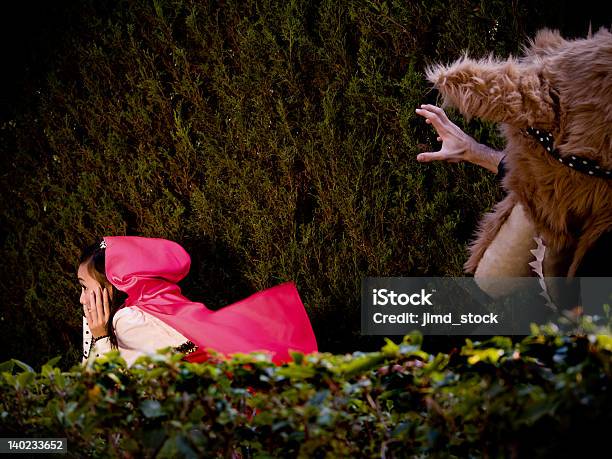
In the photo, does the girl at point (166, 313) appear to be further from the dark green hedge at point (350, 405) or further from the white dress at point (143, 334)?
the dark green hedge at point (350, 405)

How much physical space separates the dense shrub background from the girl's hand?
18.4 inches

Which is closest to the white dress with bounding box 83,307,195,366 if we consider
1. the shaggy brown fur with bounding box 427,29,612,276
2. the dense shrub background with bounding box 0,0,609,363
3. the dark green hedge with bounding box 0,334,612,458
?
the dense shrub background with bounding box 0,0,609,363

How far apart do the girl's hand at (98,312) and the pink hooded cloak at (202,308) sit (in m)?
0.20

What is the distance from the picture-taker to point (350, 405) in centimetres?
188

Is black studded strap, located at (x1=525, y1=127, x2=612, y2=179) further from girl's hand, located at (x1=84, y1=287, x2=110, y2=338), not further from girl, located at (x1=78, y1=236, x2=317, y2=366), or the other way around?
girl's hand, located at (x1=84, y1=287, x2=110, y2=338)

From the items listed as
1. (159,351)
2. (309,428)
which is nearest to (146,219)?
(159,351)

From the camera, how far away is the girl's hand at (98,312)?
3.35 m

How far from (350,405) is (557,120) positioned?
1.02 metres

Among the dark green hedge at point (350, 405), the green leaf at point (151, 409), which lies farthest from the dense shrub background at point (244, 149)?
the green leaf at point (151, 409)

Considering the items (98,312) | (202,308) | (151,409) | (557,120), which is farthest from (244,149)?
(151,409)

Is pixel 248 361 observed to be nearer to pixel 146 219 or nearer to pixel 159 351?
pixel 159 351

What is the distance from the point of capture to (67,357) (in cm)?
401

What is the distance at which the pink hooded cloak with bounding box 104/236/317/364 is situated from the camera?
2896 millimetres

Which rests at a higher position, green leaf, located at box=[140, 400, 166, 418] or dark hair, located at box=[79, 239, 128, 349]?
dark hair, located at box=[79, 239, 128, 349]
